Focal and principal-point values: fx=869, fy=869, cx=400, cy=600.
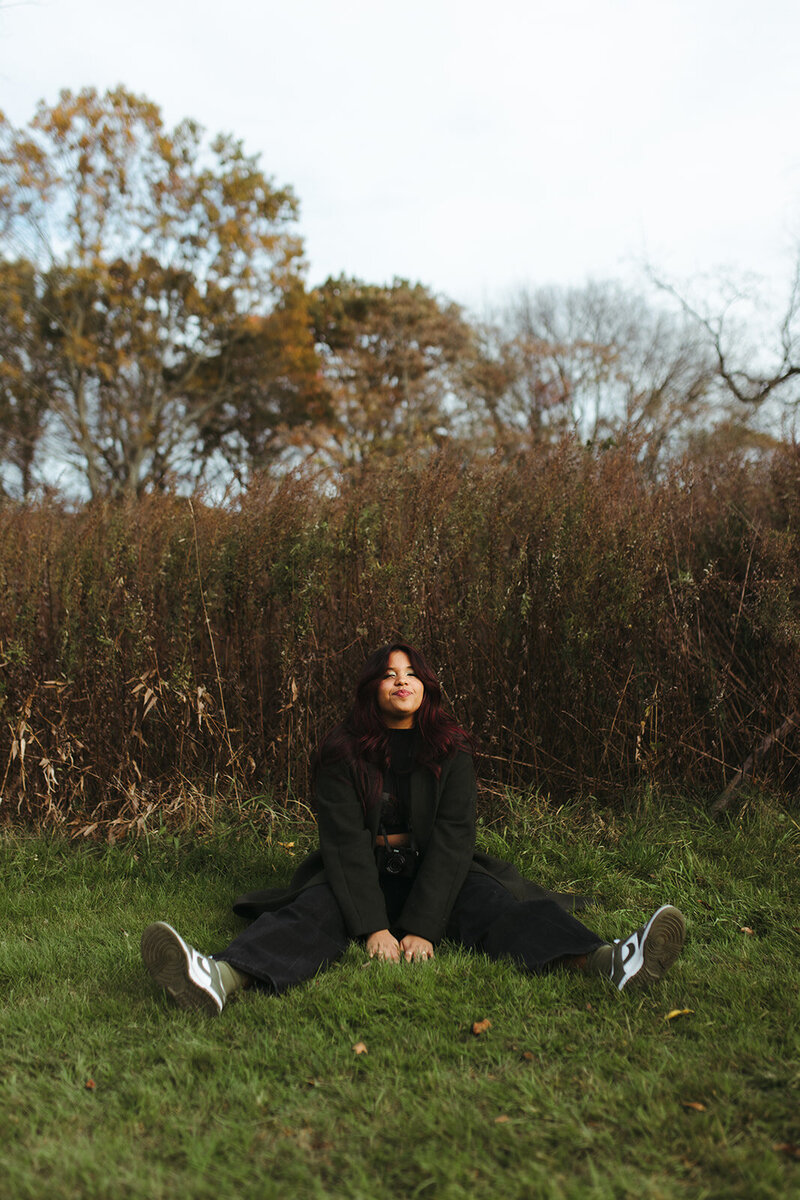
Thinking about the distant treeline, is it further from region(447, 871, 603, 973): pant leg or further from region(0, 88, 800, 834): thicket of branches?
region(447, 871, 603, 973): pant leg

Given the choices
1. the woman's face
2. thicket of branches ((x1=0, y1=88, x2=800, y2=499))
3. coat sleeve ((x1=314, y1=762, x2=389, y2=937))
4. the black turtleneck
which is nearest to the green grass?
coat sleeve ((x1=314, y1=762, x2=389, y2=937))

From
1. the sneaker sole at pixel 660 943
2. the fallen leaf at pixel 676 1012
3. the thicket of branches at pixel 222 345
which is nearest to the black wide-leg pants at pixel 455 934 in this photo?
the sneaker sole at pixel 660 943

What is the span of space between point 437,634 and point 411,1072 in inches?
97.1

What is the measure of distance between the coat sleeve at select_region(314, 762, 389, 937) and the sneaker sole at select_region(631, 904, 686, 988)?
2.93 feet

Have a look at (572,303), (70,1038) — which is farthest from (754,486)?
(572,303)

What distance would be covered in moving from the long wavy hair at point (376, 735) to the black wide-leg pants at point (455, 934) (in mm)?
435

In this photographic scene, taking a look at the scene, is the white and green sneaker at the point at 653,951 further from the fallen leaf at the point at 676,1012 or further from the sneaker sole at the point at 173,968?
the sneaker sole at the point at 173,968

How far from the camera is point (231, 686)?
4508mm

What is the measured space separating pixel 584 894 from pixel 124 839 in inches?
89.1

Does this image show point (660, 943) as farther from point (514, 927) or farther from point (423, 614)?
point (423, 614)

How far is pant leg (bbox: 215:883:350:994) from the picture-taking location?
2740mm

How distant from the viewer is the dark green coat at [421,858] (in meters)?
3.04

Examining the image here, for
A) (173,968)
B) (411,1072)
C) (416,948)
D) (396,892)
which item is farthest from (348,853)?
(411,1072)

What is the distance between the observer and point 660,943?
8.61 ft
